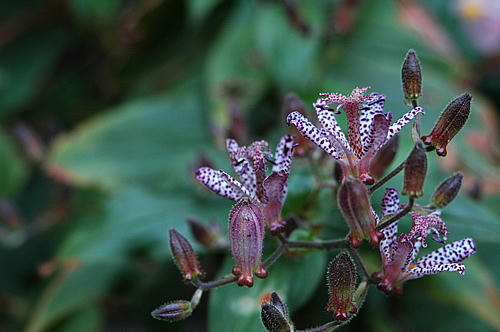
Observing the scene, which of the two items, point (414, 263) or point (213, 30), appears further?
point (213, 30)

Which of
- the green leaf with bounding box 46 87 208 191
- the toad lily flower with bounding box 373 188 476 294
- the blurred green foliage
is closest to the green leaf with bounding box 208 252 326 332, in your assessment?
the blurred green foliage

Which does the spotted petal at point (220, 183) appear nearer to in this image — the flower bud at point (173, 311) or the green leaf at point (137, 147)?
the flower bud at point (173, 311)

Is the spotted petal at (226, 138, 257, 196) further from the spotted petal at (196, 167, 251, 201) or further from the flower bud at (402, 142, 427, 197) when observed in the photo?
the flower bud at (402, 142, 427, 197)

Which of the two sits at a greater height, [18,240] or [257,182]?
[257,182]

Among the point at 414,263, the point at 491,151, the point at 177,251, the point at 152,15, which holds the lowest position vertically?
the point at 491,151

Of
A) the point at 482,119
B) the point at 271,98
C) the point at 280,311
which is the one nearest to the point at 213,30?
the point at 271,98

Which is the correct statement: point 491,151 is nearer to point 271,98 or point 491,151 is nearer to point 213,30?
point 271,98

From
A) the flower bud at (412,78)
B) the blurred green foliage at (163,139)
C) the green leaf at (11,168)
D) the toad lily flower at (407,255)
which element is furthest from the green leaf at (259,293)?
the green leaf at (11,168)
